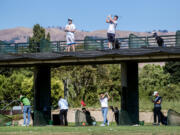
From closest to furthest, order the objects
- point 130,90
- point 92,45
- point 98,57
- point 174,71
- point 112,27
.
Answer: point 112,27, point 98,57, point 92,45, point 130,90, point 174,71

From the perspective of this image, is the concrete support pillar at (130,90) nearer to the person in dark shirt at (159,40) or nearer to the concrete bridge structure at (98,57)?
the concrete bridge structure at (98,57)

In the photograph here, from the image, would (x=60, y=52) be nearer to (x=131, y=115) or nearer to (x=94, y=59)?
(x=94, y=59)

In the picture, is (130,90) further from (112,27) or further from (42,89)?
(42,89)

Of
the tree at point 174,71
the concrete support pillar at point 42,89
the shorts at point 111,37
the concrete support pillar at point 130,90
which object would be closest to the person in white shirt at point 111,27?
the shorts at point 111,37

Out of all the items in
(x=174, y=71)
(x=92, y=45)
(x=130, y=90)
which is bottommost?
(x=130, y=90)

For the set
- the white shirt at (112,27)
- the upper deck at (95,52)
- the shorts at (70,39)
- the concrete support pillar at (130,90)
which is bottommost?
the concrete support pillar at (130,90)

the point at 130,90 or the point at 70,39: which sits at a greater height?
the point at 70,39

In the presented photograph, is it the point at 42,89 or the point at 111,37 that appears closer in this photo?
the point at 111,37

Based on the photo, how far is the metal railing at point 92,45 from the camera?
99.5 ft

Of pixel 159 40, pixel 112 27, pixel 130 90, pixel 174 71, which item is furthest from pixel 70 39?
pixel 174 71

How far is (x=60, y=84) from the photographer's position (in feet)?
227

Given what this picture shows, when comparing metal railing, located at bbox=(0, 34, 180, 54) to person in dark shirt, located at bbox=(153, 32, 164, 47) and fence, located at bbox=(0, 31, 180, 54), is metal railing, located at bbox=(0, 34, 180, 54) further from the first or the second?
person in dark shirt, located at bbox=(153, 32, 164, 47)

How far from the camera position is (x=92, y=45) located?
31.6 m

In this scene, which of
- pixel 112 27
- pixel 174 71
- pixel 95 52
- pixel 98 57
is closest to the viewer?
pixel 112 27
